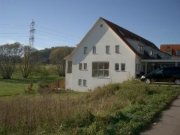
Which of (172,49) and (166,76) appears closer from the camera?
(166,76)

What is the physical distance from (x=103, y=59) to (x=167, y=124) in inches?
1212

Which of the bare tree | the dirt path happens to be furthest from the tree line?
the dirt path

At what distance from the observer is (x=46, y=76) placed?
75.7 metres

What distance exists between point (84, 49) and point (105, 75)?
5232mm

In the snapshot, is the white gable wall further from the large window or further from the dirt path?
the dirt path

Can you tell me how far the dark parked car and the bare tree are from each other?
46459mm

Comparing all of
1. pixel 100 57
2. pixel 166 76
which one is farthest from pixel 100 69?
pixel 166 76

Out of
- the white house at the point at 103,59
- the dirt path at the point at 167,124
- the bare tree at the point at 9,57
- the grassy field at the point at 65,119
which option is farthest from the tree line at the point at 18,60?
the dirt path at the point at 167,124

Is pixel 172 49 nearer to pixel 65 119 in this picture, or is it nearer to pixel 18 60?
pixel 18 60

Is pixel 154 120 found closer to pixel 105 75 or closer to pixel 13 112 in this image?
pixel 13 112

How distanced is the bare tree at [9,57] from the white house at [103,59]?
101 feet

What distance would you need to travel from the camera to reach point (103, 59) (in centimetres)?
4197

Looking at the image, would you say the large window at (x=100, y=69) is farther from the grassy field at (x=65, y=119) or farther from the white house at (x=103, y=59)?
the grassy field at (x=65, y=119)

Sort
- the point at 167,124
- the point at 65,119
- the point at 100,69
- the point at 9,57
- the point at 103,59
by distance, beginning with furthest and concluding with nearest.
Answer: the point at 9,57, the point at 100,69, the point at 103,59, the point at 167,124, the point at 65,119
